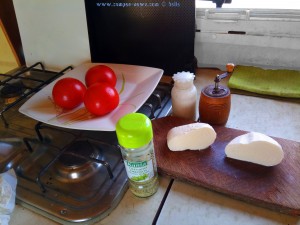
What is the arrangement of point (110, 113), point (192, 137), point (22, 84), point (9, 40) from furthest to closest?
point (9, 40), point (22, 84), point (110, 113), point (192, 137)

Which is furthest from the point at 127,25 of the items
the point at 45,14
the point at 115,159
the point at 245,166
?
the point at 245,166

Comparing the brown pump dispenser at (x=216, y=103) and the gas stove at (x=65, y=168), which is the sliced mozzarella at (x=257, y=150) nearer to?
the brown pump dispenser at (x=216, y=103)

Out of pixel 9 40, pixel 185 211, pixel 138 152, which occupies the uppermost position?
pixel 9 40

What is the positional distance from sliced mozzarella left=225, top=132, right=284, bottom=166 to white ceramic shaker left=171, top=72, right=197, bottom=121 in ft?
0.52

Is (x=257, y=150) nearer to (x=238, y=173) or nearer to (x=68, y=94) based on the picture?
(x=238, y=173)

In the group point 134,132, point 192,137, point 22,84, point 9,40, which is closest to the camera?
point 134,132

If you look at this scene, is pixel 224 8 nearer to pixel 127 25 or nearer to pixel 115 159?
pixel 127 25

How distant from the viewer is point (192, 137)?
20.5 inches

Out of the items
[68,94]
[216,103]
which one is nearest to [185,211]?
[216,103]

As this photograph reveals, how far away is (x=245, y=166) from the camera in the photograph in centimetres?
50

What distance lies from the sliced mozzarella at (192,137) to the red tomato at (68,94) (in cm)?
28

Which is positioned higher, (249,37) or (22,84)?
(249,37)

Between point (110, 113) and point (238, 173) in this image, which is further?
point (110, 113)

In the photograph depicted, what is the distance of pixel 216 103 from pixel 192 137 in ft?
0.37
